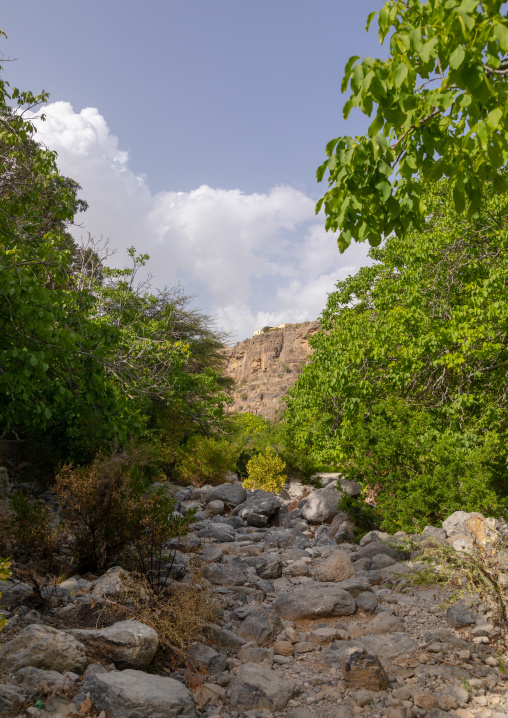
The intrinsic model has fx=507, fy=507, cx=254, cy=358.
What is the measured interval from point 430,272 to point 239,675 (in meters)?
8.48

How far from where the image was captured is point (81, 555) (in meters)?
5.14

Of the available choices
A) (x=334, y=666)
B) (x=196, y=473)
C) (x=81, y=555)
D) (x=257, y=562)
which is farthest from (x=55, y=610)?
(x=196, y=473)

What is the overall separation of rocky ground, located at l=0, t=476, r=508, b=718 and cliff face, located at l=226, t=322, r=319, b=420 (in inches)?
2297

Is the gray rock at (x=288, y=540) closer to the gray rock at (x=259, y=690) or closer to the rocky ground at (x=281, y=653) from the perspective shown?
the rocky ground at (x=281, y=653)

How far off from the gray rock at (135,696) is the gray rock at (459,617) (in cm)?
258

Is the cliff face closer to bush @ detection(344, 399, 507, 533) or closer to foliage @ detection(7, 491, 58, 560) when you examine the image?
bush @ detection(344, 399, 507, 533)

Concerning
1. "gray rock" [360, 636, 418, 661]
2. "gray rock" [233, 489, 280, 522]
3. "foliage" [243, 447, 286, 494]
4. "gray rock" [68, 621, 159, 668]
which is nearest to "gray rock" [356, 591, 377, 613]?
"gray rock" [360, 636, 418, 661]

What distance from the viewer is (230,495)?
11547 mm

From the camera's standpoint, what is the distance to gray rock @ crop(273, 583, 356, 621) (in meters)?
5.05

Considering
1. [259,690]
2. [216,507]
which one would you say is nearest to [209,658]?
[259,690]

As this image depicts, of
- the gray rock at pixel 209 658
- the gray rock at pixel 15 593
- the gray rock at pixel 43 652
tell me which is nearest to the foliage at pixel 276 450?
the gray rock at pixel 209 658

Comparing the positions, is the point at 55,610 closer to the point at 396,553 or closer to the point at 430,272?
the point at 396,553

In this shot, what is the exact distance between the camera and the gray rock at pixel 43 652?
3.11 metres

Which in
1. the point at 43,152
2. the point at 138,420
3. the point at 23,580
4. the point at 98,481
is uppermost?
the point at 43,152
